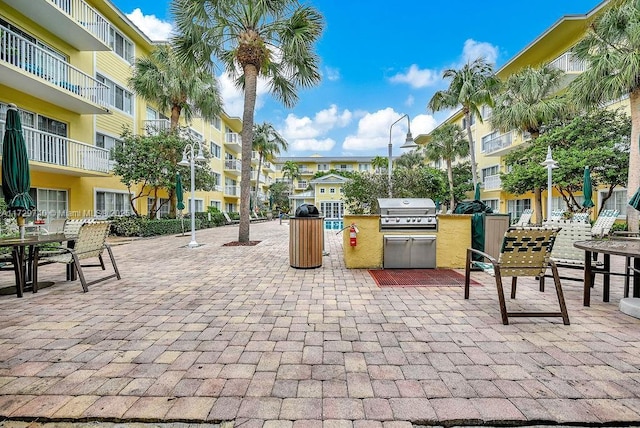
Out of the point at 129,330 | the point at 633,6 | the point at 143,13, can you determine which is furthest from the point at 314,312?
the point at 143,13

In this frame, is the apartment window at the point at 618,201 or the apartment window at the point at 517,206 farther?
the apartment window at the point at 517,206

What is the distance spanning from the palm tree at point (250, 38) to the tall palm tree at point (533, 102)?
11.3 metres

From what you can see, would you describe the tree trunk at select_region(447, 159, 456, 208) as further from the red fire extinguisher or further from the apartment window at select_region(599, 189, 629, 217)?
the red fire extinguisher

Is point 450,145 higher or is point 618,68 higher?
point 450,145

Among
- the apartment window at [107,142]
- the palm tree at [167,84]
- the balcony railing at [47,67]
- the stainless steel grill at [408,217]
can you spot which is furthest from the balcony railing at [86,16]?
the stainless steel grill at [408,217]

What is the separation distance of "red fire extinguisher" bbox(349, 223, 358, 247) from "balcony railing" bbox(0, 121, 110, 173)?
32.8 feet

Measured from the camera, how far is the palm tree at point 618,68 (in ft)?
33.3

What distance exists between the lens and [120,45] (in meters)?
15.7

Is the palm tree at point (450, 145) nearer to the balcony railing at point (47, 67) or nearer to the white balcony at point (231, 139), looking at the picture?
the white balcony at point (231, 139)

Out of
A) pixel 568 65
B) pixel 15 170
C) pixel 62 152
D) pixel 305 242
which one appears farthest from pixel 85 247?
pixel 568 65

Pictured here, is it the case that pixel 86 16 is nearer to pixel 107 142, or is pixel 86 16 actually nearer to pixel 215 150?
pixel 107 142

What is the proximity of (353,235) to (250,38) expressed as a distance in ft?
25.6

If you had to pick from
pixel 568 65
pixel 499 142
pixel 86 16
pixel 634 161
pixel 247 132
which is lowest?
pixel 634 161

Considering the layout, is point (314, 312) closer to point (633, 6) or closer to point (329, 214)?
point (633, 6)
